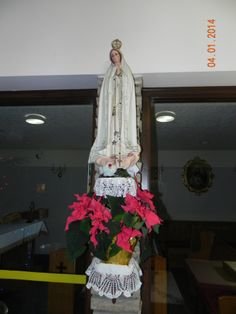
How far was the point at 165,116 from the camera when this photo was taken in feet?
5.97

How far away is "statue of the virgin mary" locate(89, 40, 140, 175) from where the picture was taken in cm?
127

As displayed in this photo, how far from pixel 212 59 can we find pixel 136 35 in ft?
1.45

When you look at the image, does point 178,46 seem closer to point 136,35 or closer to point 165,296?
point 136,35

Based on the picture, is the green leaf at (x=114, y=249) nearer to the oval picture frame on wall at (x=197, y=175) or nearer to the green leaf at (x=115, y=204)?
the green leaf at (x=115, y=204)

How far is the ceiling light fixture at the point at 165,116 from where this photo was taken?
69.9 inches

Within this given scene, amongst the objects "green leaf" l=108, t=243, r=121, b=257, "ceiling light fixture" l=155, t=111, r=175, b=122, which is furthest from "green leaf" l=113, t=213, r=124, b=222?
"ceiling light fixture" l=155, t=111, r=175, b=122

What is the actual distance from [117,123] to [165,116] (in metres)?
0.62

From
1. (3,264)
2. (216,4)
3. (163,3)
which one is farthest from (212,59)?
(3,264)

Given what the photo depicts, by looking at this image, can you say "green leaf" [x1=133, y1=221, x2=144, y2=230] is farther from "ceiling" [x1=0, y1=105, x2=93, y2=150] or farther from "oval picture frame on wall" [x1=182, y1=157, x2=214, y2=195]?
"ceiling" [x1=0, y1=105, x2=93, y2=150]

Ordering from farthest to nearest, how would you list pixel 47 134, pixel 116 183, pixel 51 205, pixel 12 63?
pixel 47 134, pixel 51 205, pixel 12 63, pixel 116 183

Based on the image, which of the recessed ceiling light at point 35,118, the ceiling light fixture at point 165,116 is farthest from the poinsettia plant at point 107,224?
the recessed ceiling light at point 35,118

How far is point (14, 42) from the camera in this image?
5.30ft

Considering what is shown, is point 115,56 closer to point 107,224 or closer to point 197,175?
point 107,224

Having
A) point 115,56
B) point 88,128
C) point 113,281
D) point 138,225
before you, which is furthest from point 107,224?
point 88,128
